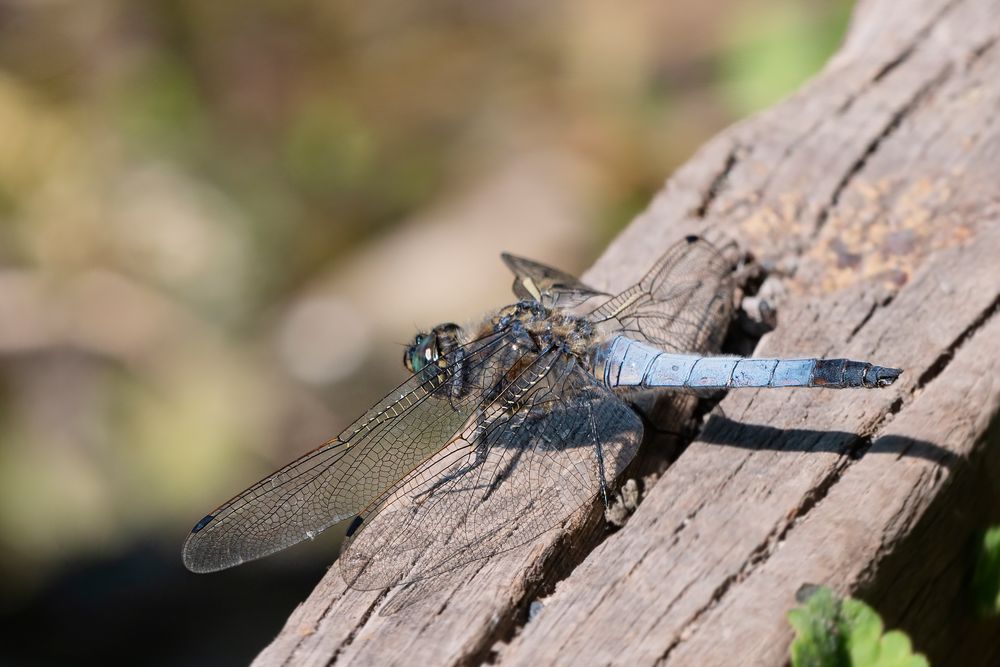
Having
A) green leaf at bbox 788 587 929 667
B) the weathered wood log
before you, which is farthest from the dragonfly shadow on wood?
green leaf at bbox 788 587 929 667

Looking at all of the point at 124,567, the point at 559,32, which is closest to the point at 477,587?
the point at 124,567

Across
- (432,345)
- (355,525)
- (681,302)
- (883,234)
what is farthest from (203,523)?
(883,234)

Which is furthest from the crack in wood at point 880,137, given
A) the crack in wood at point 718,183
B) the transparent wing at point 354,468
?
the transparent wing at point 354,468

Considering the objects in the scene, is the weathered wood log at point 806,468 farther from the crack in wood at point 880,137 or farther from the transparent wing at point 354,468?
the transparent wing at point 354,468

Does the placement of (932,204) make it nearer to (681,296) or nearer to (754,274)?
(754,274)

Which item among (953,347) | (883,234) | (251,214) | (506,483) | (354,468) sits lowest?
(953,347)

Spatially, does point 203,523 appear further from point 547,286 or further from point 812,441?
point 812,441
